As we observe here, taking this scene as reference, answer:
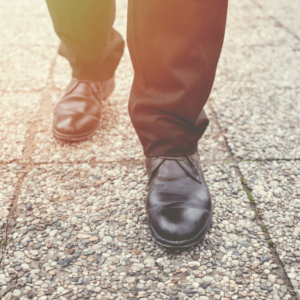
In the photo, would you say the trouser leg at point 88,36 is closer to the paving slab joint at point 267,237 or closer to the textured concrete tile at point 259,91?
the textured concrete tile at point 259,91

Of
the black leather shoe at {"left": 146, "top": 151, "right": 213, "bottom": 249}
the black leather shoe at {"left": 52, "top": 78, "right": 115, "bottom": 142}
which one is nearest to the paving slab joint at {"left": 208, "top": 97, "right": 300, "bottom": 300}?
the black leather shoe at {"left": 146, "top": 151, "right": 213, "bottom": 249}

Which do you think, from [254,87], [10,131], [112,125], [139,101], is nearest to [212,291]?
[139,101]

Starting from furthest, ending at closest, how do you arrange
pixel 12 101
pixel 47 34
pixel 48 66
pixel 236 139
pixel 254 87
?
1. pixel 47 34
2. pixel 48 66
3. pixel 254 87
4. pixel 12 101
5. pixel 236 139

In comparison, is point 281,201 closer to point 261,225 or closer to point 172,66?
point 261,225

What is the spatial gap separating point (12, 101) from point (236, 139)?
51.7 inches

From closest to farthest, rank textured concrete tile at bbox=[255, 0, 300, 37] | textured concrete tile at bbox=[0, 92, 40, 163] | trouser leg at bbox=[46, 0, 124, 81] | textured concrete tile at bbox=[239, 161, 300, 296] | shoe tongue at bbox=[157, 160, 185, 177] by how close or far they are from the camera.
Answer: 1. textured concrete tile at bbox=[239, 161, 300, 296]
2. shoe tongue at bbox=[157, 160, 185, 177]
3. trouser leg at bbox=[46, 0, 124, 81]
4. textured concrete tile at bbox=[0, 92, 40, 163]
5. textured concrete tile at bbox=[255, 0, 300, 37]

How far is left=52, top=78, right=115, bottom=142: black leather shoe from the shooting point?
5.13ft

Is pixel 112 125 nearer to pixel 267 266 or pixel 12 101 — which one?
pixel 12 101

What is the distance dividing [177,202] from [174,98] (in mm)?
366

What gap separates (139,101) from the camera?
114 cm

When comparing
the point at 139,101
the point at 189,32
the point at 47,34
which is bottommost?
the point at 47,34

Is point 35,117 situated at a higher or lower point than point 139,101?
lower

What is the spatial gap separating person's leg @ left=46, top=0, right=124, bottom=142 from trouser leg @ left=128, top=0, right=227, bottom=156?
0.44 m

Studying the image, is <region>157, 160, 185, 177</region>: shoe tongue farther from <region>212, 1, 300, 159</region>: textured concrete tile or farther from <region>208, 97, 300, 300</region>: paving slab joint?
<region>212, 1, 300, 159</region>: textured concrete tile
